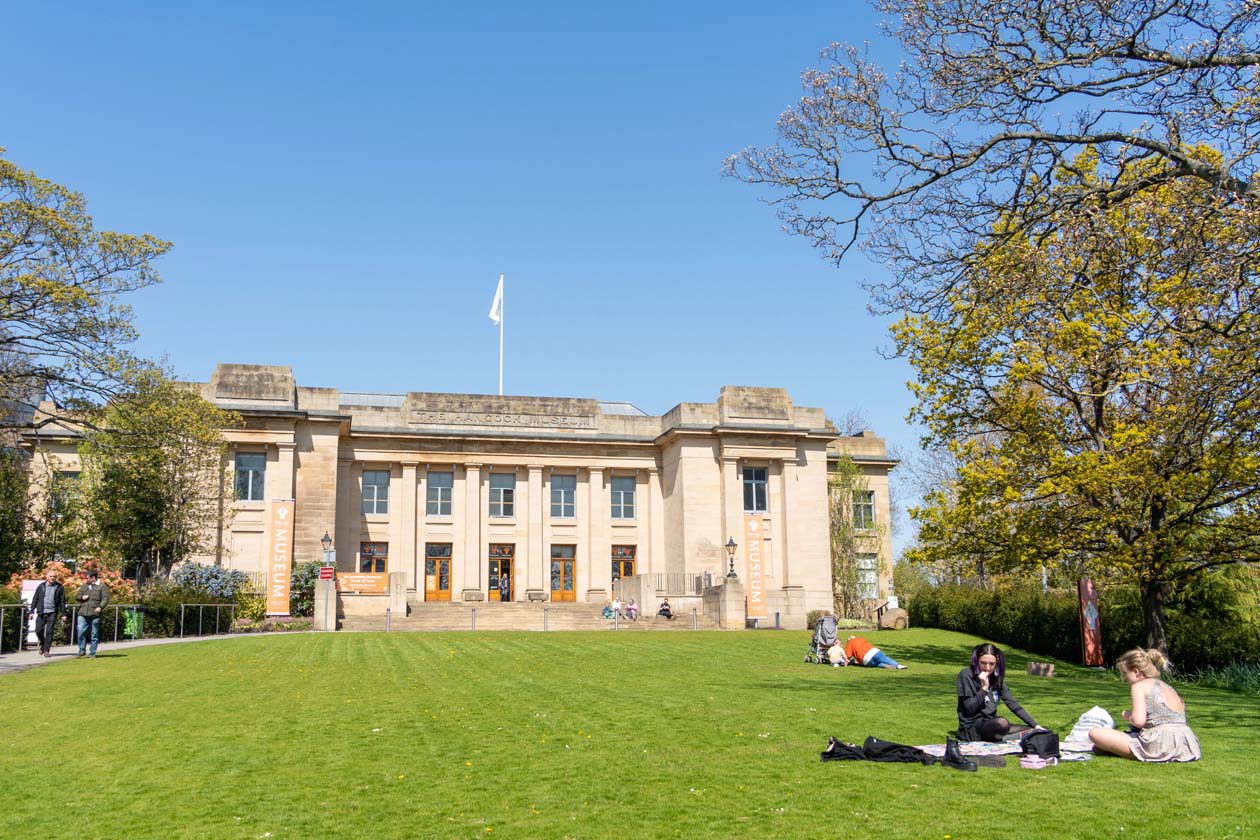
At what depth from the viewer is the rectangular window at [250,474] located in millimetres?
41031

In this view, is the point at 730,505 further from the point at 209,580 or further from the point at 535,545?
the point at 209,580

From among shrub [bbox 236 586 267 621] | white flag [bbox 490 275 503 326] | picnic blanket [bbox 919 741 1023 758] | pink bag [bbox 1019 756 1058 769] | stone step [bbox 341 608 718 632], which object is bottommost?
stone step [bbox 341 608 718 632]

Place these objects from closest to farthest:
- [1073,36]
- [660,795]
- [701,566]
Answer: [660,795]
[1073,36]
[701,566]

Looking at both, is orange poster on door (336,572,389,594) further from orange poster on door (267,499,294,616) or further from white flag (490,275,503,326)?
white flag (490,275,503,326)

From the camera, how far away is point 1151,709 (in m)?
9.27

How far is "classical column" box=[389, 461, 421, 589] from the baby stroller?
87.8 feet

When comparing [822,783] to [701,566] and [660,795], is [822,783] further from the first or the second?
[701,566]

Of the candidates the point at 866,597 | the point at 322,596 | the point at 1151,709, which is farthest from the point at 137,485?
the point at 1151,709

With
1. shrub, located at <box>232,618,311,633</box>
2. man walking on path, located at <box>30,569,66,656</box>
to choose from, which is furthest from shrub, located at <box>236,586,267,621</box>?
man walking on path, located at <box>30,569,66,656</box>

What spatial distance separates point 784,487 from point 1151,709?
36.5 metres

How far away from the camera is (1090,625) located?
73.5 feet

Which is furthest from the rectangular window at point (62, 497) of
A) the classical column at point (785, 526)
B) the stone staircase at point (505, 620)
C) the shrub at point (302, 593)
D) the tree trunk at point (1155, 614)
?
the tree trunk at point (1155, 614)

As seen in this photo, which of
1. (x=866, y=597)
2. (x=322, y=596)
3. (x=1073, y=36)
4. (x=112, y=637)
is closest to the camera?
(x=1073, y=36)

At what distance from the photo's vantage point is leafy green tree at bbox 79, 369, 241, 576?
36.1 m
